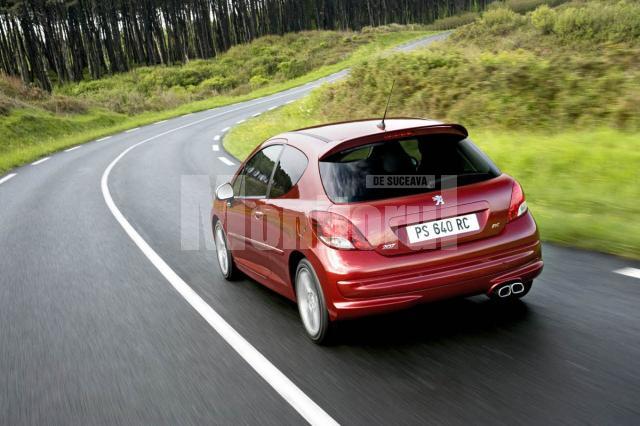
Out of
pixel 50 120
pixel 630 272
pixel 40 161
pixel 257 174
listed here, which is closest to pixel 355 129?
pixel 257 174

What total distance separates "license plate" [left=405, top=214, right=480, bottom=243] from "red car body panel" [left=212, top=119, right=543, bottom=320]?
3 cm

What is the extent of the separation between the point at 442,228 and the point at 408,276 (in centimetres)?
38

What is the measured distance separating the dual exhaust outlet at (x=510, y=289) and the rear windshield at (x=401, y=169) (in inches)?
28.7

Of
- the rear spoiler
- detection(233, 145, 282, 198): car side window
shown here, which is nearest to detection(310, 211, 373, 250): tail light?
the rear spoiler

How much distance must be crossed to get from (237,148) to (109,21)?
76007 millimetres

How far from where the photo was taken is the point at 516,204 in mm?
4254

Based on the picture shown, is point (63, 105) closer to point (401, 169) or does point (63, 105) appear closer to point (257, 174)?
point (257, 174)

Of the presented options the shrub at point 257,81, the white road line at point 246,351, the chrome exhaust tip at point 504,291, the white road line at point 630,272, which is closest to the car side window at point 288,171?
the white road line at point 246,351

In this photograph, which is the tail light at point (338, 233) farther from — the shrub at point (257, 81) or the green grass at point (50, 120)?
the shrub at point (257, 81)

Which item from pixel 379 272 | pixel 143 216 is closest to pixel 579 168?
pixel 379 272

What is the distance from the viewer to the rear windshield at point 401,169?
411 centimetres

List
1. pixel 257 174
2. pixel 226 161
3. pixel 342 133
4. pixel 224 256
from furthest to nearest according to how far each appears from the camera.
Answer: pixel 226 161
pixel 224 256
pixel 257 174
pixel 342 133

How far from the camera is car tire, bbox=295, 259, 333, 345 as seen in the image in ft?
13.8

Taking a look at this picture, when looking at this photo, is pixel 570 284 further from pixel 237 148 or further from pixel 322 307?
pixel 237 148
